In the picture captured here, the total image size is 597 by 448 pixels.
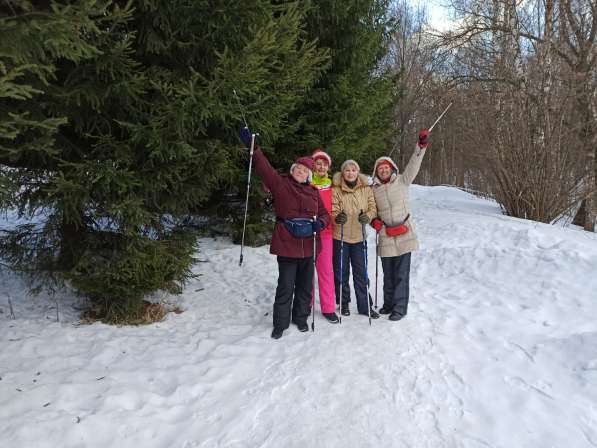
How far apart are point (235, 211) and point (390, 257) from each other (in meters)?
3.95

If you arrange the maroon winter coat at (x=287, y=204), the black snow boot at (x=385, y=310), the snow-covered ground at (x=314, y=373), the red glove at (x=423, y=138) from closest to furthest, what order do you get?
the snow-covered ground at (x=314, y=373) < the maroon winter coat at (x=287, y=204) < the red glove at (x=423, y=138) < the black snow boot at (x=385, y=310)

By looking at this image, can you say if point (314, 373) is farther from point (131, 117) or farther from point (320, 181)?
point (131, 117)

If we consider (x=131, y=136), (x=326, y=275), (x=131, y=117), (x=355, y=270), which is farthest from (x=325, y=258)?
(x=131, y=117)

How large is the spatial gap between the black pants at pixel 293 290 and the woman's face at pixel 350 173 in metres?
1.11

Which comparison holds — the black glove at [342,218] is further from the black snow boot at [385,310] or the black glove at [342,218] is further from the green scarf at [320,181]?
the black snow boot at [385,310]

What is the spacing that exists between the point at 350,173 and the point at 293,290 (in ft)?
5.18

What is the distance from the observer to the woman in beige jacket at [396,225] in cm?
497

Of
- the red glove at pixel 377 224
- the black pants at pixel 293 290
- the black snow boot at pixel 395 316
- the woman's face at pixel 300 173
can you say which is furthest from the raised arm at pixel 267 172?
the black snow boot at pixel 395 316

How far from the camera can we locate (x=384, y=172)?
5.10 meters

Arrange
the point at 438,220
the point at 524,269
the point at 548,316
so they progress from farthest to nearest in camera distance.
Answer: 1. the point at 438,220
2. the point at 524,269
3. the point at 548,316

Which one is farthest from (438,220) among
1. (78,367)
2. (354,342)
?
(78,367)

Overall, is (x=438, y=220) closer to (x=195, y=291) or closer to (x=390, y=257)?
(x=390, y=257)

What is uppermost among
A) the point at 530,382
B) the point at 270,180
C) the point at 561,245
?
the point at 270,180

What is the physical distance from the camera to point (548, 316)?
489 cm
